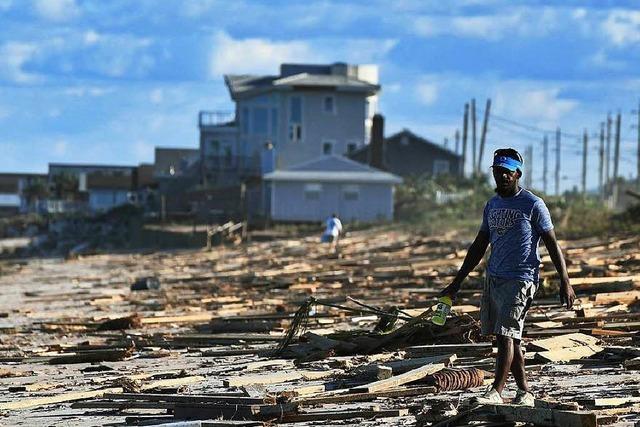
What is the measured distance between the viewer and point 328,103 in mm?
81312

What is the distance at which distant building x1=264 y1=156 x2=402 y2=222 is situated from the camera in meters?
68.0

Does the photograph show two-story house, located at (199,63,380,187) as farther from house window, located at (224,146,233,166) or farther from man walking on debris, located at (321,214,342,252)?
man walking on debris, located at (321,214,342,252)

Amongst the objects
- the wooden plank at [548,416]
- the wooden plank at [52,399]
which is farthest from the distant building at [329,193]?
the wooden plank at [548,416]

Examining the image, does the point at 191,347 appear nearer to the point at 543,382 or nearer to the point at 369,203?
the point at 543,382

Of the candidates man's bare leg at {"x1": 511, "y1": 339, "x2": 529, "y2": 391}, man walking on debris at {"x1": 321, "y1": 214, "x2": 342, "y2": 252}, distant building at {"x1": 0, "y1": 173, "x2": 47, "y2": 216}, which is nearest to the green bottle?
man's bare leg at {"x1": 511, "y1": 339, "x2": 529, "y2": 391}

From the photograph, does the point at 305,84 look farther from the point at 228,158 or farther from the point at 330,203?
the point at 330,203

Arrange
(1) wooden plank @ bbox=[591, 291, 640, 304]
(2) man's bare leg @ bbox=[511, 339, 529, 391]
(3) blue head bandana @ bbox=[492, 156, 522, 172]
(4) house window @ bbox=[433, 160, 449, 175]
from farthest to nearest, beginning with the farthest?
(4) house window @ bbox=[433, 160, 449, 175]
(1) wooden plank @ bbox=[591, 291, 640, 304]
(2) man's bare leg @ bbox=[511, 339, 529, 391]
(3) blue head bandana @ bbox=[492, 156, 522, 172]

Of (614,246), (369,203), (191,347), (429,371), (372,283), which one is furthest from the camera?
(369,203)

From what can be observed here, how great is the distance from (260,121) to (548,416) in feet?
243

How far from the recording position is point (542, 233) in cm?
1007

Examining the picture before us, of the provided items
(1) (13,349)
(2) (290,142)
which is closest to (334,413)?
(1) (13,349)

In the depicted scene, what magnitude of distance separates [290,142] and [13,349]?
64565 millimetres

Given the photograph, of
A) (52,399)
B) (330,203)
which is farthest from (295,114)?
(52,399)

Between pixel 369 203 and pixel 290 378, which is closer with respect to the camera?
pixel 290 378
